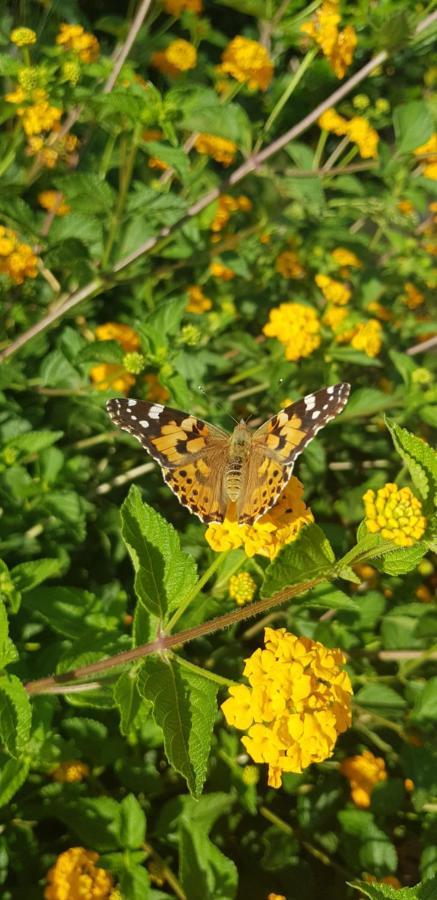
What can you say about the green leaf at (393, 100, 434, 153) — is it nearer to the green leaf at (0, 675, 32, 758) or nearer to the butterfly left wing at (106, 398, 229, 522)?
the butterfly left wing at (106, 398, 229, 522)

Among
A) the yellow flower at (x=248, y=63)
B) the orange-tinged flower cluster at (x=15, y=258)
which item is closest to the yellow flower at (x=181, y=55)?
the yellow flower at (x=248, y=63)

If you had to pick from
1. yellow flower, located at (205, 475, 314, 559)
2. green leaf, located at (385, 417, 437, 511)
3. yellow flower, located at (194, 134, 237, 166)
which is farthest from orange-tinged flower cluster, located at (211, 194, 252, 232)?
green leaf, located at (385, 417, 437, 511)

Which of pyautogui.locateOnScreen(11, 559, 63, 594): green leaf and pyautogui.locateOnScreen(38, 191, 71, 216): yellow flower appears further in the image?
pyautogui.locateOnScreen(38, 191, 71, 216): yellow flower

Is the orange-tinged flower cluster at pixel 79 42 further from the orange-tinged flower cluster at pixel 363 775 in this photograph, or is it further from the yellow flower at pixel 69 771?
the orange-tinged flower cluster at pixel 363 775

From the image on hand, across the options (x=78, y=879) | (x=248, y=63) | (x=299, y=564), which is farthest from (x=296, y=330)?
(x=78, y=879)

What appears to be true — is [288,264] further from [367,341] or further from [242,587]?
[242,587]

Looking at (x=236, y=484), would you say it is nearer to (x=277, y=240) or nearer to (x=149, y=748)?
(x=149, y=748)

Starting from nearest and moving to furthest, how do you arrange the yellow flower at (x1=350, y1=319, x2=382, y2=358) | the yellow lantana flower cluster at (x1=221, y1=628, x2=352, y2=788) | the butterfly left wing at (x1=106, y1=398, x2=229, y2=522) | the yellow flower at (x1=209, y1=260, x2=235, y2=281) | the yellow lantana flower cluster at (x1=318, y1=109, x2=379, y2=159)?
the yellow lantana flower cluster at (x1=221, y1=628, x2=352, y2=788), the butterfly left wing at (x1=106, y1=398, x2=229, y2=522), the yellow flower at (x1=350, y1=319, x2=382, y2=358), the yellow lantana flower cluster at (x1=318, y1=109, x2=379, y2=159), the yellow flower at (x1=209, y1=260, x2=235, y2=281)
